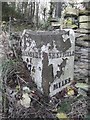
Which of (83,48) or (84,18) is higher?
(84,18)

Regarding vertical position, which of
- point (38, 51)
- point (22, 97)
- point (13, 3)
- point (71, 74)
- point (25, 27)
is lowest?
point (22, 97)

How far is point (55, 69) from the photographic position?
2.16 m

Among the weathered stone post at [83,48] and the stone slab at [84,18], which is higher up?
the stone slab at [84,18]

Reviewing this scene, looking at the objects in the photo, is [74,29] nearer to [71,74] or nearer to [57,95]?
[71,74]

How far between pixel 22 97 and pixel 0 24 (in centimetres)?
44

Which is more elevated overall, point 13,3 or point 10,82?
point 13,3

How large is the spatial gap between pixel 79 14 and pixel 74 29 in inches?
3.6

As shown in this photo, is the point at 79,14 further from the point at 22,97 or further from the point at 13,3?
the point at 22,97

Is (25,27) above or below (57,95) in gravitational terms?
above

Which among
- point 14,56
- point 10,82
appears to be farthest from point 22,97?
point 14,56

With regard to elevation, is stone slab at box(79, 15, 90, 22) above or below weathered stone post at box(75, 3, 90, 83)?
above

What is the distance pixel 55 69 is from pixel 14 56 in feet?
0.83

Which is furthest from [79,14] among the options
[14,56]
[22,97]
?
[22,97]

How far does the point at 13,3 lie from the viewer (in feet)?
6.96
